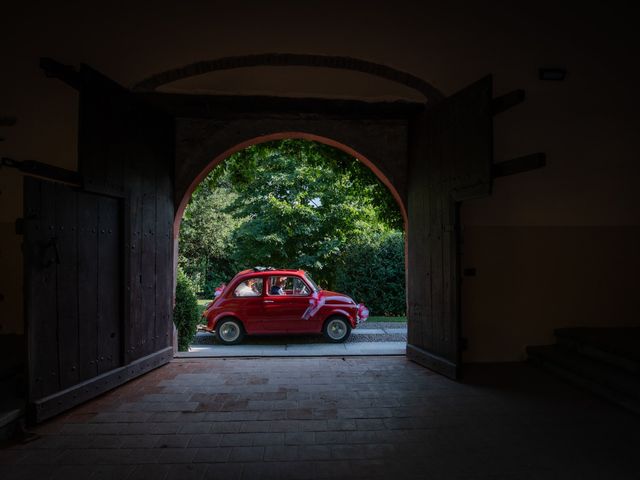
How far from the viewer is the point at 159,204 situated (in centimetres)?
507

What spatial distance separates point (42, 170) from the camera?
3.32m

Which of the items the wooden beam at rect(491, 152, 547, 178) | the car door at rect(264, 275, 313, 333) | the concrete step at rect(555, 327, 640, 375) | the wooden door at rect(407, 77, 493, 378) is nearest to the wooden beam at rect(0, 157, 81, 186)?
the wooden door at rect(407, 77, 493, 378)

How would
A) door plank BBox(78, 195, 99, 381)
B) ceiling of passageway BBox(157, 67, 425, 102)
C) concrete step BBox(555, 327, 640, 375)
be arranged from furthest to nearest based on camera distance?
ceiling of passageway BBox(157, 67, 425, 102)
concrete step BBox(555, 327, 640, 375)
door plank BBox(78, 195, 99, 381)

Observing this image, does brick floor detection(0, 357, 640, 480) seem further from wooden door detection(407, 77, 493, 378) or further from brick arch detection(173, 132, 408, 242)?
brick arch detection(173, 132, 408, 242)

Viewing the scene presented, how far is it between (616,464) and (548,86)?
4270 mm

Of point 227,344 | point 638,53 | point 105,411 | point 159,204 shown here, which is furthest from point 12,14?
point 638,53

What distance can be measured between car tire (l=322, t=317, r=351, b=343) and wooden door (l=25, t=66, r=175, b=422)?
363 cm

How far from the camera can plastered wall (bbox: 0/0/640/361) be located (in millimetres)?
5086

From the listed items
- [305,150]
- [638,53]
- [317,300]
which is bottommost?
[317,300]

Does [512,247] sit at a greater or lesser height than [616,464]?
greater

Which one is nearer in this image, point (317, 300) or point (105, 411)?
point (105, 411)

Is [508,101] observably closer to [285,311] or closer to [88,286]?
[88,286]

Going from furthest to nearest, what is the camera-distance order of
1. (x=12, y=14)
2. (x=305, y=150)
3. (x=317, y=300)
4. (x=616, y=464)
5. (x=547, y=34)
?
1. (x=317, y=300)
2. (x=305, y=150)
3. (x=547, y=34)
4. (x=12, y=14)
5. (x=616, y=464)

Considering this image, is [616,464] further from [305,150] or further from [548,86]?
[305,150]
